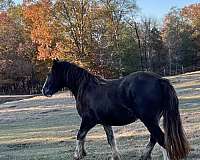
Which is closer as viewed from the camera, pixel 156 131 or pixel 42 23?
pixel 156 131

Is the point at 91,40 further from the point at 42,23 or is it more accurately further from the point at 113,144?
the point at 113,144

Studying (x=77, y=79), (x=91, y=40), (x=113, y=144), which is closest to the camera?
(x=113, y=144)

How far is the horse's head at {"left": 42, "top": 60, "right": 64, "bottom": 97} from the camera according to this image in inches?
342

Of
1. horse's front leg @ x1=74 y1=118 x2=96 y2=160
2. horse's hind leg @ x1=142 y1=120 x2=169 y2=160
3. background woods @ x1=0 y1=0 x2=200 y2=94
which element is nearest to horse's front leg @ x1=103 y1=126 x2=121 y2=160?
horse's front leg @ x1=74 y1=118 x2=96 y2=160

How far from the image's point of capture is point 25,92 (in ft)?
204

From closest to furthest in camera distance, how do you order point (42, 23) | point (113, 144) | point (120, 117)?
point (120, 117), point (113, 144), point (42, 23)

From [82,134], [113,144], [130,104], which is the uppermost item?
[130,104]

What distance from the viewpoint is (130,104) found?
24.3 feet

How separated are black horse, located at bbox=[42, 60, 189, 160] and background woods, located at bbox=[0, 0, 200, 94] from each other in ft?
102

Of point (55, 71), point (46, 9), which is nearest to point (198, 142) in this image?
point (55, 71)

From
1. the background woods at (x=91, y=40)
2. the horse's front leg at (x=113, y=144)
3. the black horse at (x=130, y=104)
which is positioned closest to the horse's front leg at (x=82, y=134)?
the black horse at (x=130, y=104)

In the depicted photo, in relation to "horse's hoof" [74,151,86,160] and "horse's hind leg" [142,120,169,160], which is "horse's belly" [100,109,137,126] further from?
"horse's hoof" [74,151,86,160]

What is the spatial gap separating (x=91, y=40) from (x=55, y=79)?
35524mm

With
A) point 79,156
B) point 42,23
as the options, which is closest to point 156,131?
point 79,156
